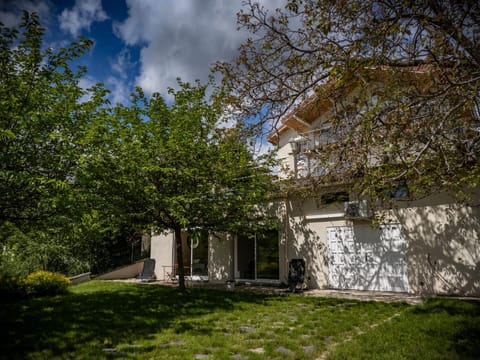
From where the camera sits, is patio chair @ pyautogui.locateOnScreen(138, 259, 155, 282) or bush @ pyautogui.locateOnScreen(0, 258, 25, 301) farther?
patio chair @ pyautogui.locateOnScreen(138, 259, 155, 282)

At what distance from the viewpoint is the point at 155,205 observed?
1002 cm

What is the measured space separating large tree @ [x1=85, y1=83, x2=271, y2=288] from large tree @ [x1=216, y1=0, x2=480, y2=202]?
331 cm

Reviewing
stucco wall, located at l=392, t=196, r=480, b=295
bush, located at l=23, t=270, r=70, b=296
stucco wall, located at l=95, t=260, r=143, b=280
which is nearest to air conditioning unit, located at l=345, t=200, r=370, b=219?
stucco wall, located at l=392, t=196, r=480, b=295

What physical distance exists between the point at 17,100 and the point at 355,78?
679 centimetres

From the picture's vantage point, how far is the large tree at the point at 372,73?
14.9 ft

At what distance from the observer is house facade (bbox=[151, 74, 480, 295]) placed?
988 cm

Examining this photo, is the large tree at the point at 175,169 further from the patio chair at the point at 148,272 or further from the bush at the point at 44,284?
the patio chair at the point at 148,272

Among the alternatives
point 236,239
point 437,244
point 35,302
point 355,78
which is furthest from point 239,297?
point 355,78

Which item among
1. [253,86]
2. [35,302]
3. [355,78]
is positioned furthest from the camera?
[35,302]

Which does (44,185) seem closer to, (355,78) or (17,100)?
(17,100)

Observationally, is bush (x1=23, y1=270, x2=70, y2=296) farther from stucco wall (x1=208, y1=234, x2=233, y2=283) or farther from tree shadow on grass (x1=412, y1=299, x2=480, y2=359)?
tree shadow on grass (x1=412, y1=299, x2=480, y2=359)

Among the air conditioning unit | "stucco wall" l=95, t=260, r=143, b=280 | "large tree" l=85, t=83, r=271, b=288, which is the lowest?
"stucco wall" l=95, t=260, r=143, b=280

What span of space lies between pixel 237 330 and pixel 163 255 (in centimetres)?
1197

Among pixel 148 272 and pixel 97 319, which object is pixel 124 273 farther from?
pixel 97 319
